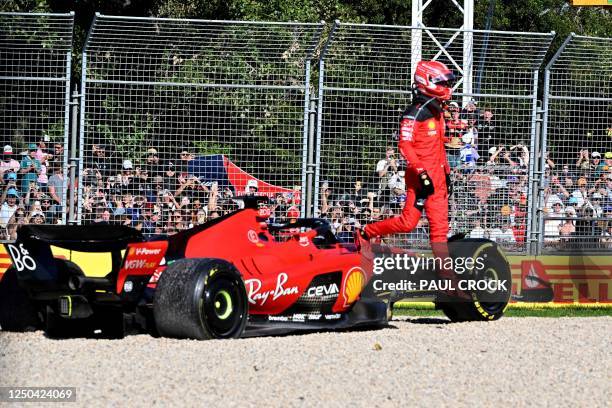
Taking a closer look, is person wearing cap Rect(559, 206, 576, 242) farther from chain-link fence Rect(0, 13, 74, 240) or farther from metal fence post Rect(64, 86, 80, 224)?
chain-link fence Rect(0, 13, 74, 240)

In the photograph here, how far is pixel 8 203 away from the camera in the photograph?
11.8 meters

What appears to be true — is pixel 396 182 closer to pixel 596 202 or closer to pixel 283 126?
pixel 283 126

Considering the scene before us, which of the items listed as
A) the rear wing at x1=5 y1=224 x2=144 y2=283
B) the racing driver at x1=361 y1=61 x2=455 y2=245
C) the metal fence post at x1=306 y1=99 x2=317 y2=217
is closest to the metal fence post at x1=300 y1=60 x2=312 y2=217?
the metal fence post at x1=306 y1=99 x2=317 y2=217

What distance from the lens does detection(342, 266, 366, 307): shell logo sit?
370 inches

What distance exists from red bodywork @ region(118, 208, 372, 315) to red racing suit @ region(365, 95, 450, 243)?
1.49 metres

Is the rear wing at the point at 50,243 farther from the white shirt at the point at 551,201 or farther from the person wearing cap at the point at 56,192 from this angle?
the white shirt at the point at 551,201

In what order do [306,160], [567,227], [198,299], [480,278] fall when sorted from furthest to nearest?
[567,227]
[306,160]
[480,278]
[198,299]

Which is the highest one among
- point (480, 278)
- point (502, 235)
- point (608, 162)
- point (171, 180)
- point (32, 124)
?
point (32, 124)

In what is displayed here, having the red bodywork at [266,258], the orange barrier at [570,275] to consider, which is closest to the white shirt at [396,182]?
the orange barrier at [570,275]

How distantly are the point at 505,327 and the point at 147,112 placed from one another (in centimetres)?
459

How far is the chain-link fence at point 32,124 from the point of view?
1187 cm

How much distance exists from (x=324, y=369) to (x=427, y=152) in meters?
4.08

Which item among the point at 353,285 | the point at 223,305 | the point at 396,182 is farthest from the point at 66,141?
the point at 223,305

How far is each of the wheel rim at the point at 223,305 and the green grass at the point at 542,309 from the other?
4.10 meters
